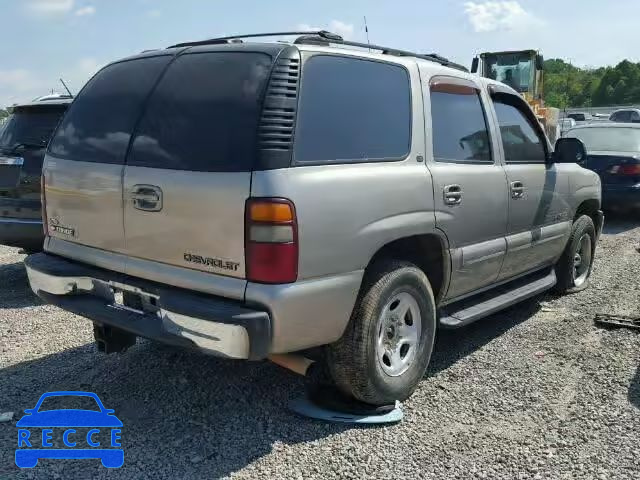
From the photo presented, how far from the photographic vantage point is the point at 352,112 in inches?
129

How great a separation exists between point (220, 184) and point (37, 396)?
77.7 inches

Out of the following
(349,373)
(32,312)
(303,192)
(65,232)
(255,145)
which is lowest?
(32,312)

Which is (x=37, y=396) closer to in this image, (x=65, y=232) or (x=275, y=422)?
(x=65, y=232)

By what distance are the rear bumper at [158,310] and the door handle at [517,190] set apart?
2520 millimetres

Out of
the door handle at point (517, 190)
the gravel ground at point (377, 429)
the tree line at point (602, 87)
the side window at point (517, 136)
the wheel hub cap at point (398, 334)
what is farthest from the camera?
the tree line at point (602, 87)

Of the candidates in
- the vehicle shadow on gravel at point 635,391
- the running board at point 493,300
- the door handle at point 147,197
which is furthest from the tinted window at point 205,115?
the vehicle shadow on gravel at point 635,391

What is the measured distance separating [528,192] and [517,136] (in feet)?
1.55

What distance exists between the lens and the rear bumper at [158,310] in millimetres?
2777

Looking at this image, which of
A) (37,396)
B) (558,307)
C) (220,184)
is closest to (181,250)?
(220,184)

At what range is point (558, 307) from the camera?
221 inches

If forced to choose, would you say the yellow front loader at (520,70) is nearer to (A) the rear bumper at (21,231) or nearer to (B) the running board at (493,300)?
(B) the running board at (493,300)

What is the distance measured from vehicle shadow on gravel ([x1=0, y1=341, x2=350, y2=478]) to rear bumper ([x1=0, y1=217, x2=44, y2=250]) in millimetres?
1685

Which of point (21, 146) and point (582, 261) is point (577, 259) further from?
point (21, 146)

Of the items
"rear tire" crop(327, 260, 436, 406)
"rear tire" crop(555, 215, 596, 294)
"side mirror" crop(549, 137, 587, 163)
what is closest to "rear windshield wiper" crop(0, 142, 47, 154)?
"rear tire" crop(327, 260, 436, 406)
